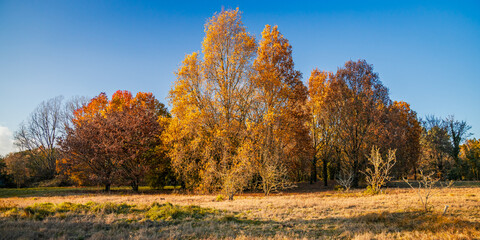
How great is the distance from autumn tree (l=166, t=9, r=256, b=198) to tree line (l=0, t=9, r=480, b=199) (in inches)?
3.0

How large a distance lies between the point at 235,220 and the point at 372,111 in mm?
17991

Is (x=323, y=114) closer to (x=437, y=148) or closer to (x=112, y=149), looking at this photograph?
(x=112, y=149)

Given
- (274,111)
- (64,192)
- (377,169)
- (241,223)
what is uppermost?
(274,111)

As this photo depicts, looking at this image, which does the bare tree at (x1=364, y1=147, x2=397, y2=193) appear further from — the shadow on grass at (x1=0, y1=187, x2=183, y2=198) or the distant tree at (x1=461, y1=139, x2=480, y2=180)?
the distant tree at (x1=461, y1=139, x2=480, y2=180)

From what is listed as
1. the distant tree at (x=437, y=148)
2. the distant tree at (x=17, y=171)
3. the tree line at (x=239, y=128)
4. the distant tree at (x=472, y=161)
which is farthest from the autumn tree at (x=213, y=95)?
the distant tree at (x=472, y=161)

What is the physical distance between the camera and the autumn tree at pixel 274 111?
682 inches

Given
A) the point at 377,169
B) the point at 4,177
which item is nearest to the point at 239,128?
the point at 377,169

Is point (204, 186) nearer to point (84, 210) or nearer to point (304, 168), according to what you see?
point (84, 210)

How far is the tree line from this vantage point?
18406mm

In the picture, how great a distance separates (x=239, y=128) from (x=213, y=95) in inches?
127

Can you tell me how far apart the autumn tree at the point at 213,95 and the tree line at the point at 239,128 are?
76 millimetres

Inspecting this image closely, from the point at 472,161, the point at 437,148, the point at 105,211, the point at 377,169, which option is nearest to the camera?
the point at 105,211

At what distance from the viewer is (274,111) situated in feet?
64.3

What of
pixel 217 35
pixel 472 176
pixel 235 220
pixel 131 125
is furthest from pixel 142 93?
pixel 472 176
